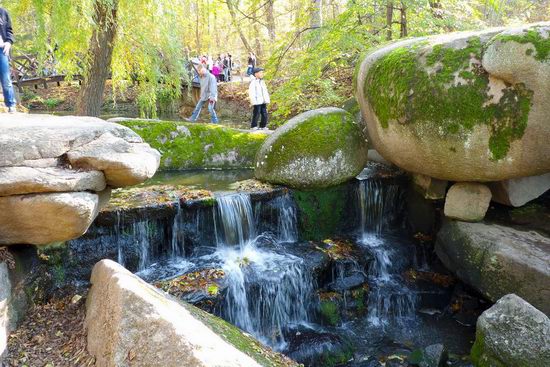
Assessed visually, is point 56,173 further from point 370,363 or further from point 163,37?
point 163,37

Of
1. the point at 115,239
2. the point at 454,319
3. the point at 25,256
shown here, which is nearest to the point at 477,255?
the point at 454,319

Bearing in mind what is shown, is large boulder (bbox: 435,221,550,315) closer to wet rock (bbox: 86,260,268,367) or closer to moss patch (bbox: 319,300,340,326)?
moss patch (bbox: 319,300,340,326)

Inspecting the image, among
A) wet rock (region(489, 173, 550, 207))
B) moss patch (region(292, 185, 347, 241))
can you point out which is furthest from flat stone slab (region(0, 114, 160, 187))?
wet rock (region(489, 173, 550, 207))

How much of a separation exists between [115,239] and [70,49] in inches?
176

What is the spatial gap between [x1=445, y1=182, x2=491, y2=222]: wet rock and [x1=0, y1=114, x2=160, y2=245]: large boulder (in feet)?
13.8

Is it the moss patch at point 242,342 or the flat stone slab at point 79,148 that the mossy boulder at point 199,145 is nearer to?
the flat stone slab at point 79,148

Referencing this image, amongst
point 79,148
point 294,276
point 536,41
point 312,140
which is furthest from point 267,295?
point 536,41

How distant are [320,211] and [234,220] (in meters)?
1.44

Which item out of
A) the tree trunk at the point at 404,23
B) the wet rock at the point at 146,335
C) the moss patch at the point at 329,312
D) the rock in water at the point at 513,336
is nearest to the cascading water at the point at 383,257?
the moss patch at the point at 329,312

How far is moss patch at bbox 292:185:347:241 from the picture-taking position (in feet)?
22.1

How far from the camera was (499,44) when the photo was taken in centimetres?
503

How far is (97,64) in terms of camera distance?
27.9 feet

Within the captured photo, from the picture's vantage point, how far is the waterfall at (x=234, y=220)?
6184 mm

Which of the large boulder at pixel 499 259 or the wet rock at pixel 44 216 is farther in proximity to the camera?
the large boulder at pixel 499 259
